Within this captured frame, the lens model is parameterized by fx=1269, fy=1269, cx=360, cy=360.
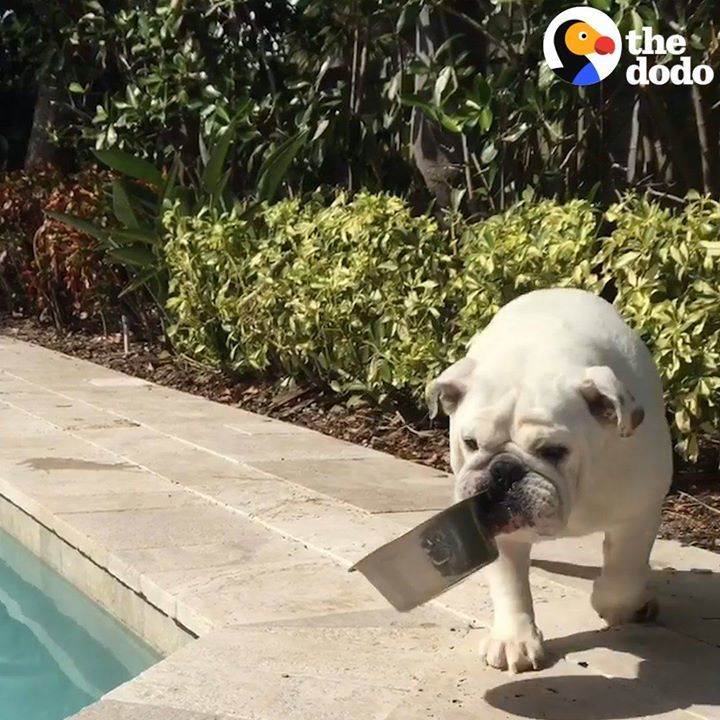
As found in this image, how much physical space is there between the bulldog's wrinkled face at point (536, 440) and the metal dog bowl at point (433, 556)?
0.05 meters

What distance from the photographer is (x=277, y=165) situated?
28.4 ft

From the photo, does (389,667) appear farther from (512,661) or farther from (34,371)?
(34,371)

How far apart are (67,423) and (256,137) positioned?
121 inches

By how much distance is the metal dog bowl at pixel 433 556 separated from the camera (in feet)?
9.65

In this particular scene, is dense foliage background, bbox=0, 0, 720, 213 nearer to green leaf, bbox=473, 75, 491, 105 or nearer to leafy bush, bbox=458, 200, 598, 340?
green leaf, bbox=473, 75, 491, 105

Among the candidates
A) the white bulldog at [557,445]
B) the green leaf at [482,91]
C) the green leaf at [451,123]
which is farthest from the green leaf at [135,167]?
the white bulldog at [557,445]

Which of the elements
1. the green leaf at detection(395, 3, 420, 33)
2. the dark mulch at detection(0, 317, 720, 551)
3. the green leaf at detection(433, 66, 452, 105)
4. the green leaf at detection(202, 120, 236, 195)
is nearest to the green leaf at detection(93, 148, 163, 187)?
the green leaf at detection(202, 120, 236, 195)

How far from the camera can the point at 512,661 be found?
10.5 feet

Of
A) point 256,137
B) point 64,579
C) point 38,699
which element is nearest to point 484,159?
point 256,137

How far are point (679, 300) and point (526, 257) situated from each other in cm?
84

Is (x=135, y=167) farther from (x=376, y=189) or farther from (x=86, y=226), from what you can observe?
(x=376, y=189)

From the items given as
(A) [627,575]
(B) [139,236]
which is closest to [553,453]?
(A) [627,575]

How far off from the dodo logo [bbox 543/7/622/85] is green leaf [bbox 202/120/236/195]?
9.26ft

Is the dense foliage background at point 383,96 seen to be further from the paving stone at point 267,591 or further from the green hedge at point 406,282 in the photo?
the paving stone at point 267,591
